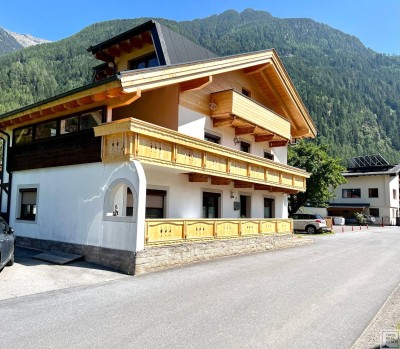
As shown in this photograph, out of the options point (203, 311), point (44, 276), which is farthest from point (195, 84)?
point (203, 311)

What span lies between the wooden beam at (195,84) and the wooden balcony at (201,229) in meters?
5.41

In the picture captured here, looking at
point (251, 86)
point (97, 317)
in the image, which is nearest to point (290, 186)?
point (251, 86)

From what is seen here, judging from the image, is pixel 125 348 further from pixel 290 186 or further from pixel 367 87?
pixel 367 87

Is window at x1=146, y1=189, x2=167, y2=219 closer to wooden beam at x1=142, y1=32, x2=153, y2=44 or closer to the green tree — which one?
wooden beam at x1=142, y1=32, x2=153, y2=44

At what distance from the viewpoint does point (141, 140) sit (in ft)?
37.0

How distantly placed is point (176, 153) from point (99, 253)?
4.21 meters

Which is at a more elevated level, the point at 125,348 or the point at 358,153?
the point at 358,153

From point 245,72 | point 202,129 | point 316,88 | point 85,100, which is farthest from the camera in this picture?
point 316,88

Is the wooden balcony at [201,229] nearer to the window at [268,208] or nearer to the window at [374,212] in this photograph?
the window at [268,208]

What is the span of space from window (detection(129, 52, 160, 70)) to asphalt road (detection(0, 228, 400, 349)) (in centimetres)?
1004

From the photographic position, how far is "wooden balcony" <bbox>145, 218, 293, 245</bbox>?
11398 mm

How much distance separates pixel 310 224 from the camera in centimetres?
3173

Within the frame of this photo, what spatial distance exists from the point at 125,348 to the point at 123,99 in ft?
27.2

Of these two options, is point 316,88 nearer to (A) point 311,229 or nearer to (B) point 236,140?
(A) point 311,229
